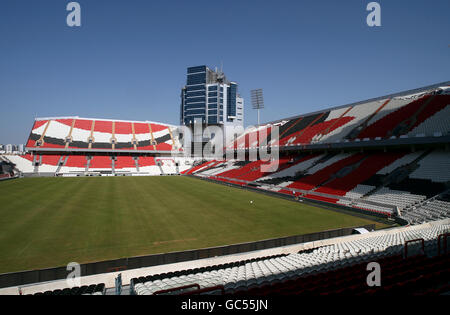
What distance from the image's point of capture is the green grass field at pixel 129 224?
43.6ft

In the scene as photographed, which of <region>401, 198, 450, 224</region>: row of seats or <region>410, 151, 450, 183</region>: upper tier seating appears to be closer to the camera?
<region>401, 198, 450, 224</region>: row of seats

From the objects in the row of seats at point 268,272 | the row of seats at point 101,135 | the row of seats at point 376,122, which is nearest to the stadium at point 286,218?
the row of seats at point 268,272

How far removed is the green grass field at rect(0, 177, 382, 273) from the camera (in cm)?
1330

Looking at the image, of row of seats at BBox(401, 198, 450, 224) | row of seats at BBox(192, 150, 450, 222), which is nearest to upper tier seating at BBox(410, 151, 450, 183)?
row of seats at BBox(192, 150, 450, 222)

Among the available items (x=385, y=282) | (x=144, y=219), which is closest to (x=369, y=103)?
(x=144, y=219)

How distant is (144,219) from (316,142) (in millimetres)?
29129

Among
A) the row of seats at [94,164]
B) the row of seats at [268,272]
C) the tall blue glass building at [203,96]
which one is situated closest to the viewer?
the row of seats at [268,272]

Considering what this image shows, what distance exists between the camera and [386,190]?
78.8 ft

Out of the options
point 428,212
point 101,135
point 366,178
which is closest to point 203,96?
point 101,135

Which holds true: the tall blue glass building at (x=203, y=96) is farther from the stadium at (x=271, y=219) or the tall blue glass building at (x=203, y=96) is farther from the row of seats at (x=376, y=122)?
the row of seats at (x=376, y=122)

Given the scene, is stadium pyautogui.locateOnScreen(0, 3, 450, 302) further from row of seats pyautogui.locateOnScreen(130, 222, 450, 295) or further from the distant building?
the distant building

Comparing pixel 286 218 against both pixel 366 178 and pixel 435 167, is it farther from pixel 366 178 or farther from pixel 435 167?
A: pixel 435 167

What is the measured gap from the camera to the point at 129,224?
59.5 feet
